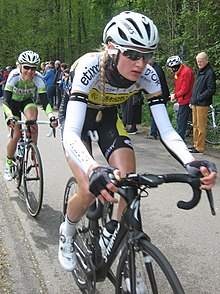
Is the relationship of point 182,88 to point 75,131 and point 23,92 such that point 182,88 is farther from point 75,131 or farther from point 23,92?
point 75,131

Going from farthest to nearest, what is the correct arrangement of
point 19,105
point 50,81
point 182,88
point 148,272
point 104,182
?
point 50,81 → point 182,88 → point 19,105 → point 148,272 → point 104,182

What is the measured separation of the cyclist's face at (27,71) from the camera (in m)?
5.65

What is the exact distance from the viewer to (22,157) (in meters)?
5.81

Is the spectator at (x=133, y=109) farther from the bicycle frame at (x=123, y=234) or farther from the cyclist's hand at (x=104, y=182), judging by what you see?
the cyclist's hand at (x=104, y=182)

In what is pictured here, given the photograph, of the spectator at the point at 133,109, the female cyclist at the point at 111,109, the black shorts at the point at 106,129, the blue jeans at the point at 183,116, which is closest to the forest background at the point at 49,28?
the spectator at the point at 133,109

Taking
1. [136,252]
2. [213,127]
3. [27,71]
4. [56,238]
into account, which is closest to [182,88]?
[213,127]

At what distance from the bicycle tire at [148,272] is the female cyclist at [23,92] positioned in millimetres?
3163

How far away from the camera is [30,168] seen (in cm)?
559

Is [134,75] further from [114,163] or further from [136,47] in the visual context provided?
[114,163]

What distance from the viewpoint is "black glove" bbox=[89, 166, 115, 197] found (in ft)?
7.18

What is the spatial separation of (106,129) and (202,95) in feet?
18.8

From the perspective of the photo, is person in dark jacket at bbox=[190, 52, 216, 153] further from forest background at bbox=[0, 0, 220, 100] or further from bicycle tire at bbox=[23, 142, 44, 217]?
forest background at bbox=[0, 0, 220, 100]

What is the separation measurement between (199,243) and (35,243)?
174 centimetres

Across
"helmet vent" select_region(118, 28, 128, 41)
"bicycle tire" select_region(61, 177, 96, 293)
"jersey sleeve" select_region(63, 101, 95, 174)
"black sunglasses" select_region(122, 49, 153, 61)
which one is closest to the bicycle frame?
"bicycle tire" select_region(61, 177, 96, 293)
